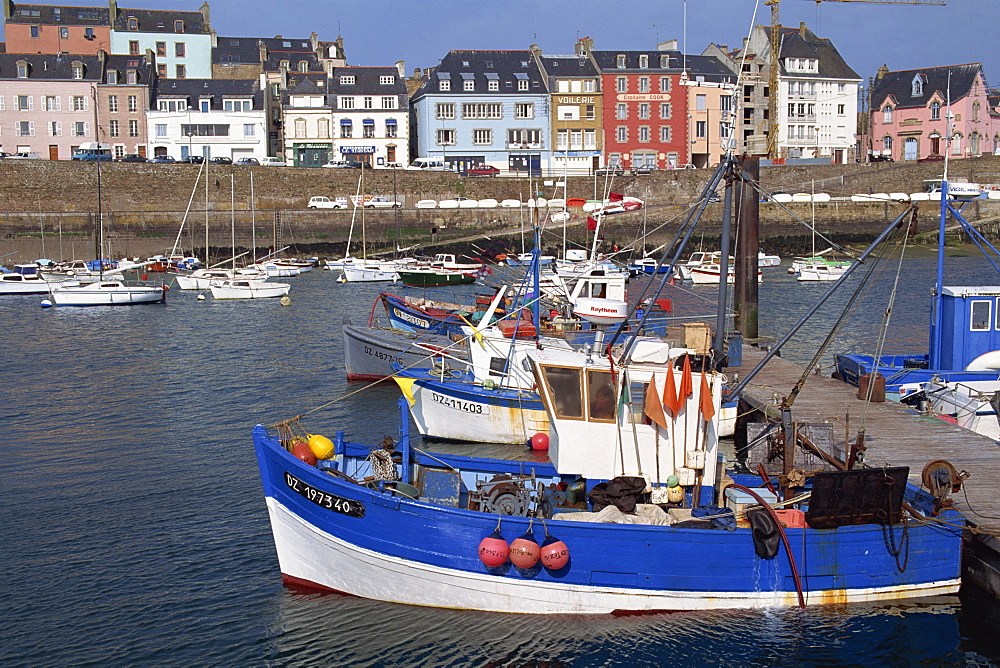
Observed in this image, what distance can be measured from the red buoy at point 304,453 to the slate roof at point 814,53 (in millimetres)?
68410

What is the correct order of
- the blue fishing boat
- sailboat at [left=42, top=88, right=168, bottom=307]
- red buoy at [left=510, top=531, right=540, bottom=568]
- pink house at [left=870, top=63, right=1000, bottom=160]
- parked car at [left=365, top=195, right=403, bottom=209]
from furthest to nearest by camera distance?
pink house at [left=870, top=63, right=1000, bottom=160] → parked car at [left=365, top=195, right=403, bottom=209] → sailboat at [left=42, top=88, right=168, bottom=307] → the blue fishing boat → red buoy at [left=510, top=531, right=540, bottom=568]

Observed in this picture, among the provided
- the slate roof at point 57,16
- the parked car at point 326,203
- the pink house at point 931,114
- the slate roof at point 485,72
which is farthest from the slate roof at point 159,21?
the pink house at point 931,114

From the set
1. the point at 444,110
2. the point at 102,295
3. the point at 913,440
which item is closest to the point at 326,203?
the point at 444,110

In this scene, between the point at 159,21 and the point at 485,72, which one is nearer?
the point at 485,72

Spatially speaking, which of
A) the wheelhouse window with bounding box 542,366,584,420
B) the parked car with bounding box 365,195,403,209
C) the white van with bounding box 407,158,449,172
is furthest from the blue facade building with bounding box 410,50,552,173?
the wheelhouse window with bounding box 542,366,584,420

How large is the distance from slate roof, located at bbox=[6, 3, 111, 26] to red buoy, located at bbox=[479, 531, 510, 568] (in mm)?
82412

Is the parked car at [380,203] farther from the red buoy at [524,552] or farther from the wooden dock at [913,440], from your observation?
the red buoy at [524,552]

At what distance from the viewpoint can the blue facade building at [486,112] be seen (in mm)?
73062

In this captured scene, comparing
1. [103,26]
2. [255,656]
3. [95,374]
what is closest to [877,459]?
[255,656]

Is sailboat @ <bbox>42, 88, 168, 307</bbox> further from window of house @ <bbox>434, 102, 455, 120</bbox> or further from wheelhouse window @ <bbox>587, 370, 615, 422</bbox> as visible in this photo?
wheelhouse window @ <bbox>587, 370, 615, 422</bbox>

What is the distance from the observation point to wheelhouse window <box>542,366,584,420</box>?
1303cm

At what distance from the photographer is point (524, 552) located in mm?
11438

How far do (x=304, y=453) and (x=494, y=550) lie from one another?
299 cm

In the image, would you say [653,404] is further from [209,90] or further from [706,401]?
[209,90]
